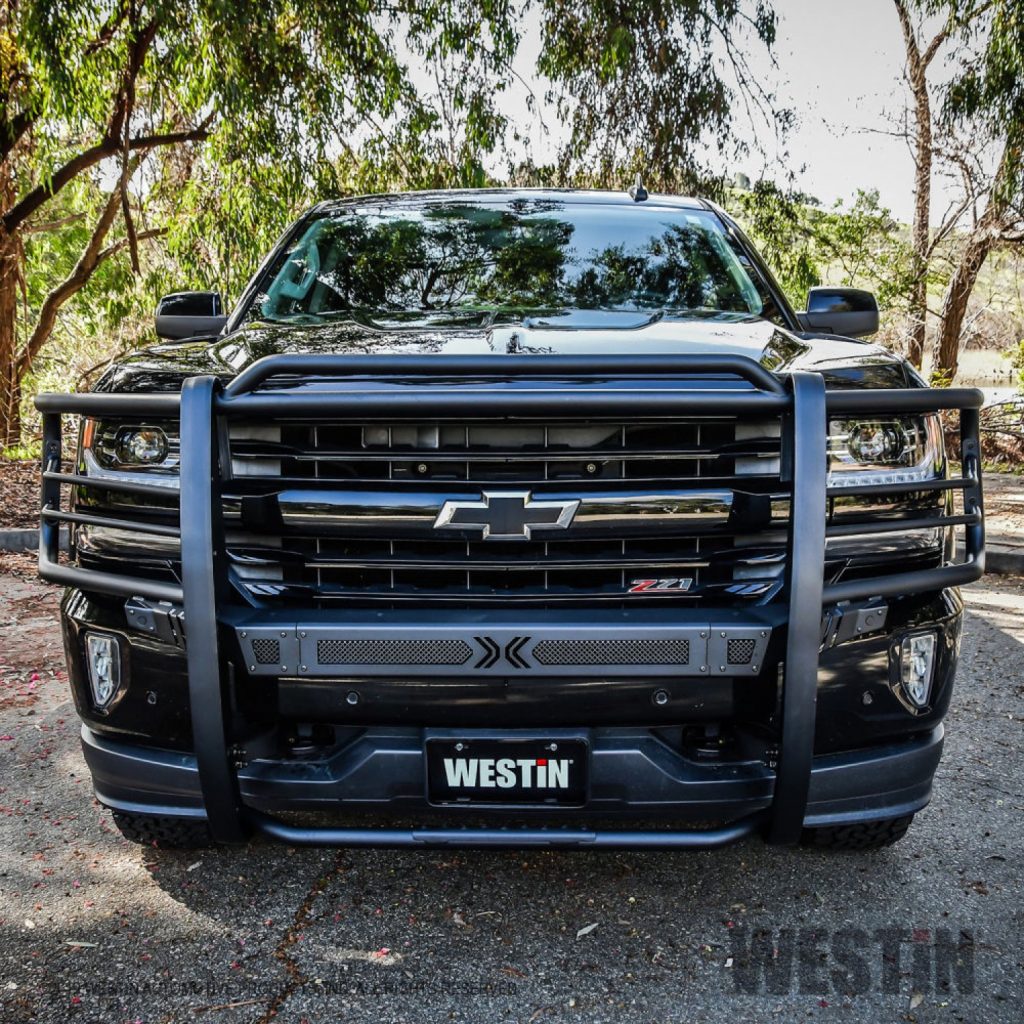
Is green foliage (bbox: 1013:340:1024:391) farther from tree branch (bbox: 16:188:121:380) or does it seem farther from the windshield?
tree branch (bbox: 16:188:121:380)

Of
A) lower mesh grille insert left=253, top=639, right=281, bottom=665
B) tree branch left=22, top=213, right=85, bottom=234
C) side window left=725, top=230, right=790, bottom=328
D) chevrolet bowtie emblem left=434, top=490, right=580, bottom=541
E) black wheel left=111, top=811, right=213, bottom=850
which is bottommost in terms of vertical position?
black wheel left=111, top=811, right=213, bottom=850

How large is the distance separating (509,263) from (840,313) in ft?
3.99

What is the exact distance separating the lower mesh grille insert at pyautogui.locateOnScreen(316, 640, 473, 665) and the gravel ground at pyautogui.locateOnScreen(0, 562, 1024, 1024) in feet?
2.64

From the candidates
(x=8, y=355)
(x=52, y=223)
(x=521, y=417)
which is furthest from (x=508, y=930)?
(x=52, y=223)

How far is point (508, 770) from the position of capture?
245 cm

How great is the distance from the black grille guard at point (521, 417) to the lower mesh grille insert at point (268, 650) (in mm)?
94

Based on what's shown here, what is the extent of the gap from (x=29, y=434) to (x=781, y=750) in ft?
48.5

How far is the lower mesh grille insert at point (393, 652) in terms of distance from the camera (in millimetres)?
2342

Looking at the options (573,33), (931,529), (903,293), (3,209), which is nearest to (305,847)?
(931,529)

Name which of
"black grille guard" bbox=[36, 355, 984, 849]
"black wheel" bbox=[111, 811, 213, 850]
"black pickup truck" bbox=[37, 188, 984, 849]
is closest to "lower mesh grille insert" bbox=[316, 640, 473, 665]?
"black pickup truck" bbox=[37, 188, 984, 849]

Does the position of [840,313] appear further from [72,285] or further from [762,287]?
[72,285]

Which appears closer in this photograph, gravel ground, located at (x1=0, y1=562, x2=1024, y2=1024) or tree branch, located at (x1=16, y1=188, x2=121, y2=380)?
gravel ground, located at (x1=0, y1=562, x2=1024, y2=1024)

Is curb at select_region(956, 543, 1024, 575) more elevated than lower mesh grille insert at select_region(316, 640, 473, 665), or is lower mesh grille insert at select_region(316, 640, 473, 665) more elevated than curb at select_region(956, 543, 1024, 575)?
lower mesh grille insert at select_region(316, 640, 473, 665)

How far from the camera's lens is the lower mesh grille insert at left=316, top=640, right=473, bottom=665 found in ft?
7.68
